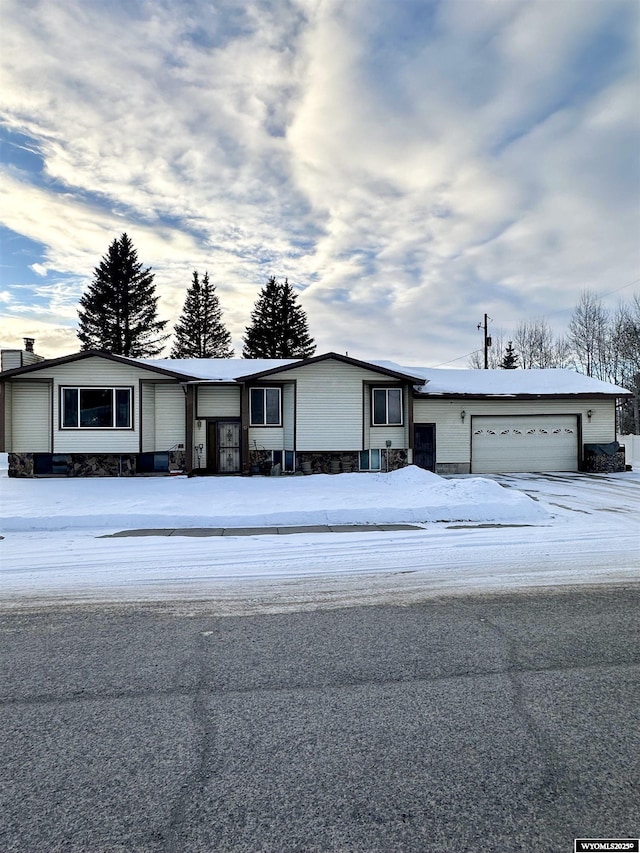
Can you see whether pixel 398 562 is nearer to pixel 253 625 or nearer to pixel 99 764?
pixel 253 625

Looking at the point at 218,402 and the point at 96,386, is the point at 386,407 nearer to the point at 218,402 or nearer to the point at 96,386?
the point at 218,402

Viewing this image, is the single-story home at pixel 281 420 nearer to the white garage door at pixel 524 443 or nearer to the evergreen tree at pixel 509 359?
the white garage door at pixel 524 443

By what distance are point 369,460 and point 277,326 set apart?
87.9 feet

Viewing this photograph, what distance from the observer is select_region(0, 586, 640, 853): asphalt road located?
2.00 metres

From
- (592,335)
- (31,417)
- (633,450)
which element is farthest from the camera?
(592,335)


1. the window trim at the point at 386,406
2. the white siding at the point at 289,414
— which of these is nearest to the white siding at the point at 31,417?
the white siding at the point at 289,414

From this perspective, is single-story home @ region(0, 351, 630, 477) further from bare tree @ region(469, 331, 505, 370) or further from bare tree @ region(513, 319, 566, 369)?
bare tree @ region(469, 331, 505, 370)

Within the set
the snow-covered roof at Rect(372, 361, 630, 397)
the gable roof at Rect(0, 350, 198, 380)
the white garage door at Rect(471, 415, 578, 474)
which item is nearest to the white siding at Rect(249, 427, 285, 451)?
the gable roof at Rect(0, 350, 198, 380)

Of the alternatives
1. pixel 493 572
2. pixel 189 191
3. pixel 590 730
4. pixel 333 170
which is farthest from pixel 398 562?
pixel 189 191

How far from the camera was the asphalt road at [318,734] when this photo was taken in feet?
6.57

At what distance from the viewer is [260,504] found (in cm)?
1084

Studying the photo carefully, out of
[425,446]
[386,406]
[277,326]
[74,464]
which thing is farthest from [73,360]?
[277,326]

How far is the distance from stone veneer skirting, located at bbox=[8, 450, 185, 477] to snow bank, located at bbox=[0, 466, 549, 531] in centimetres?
268

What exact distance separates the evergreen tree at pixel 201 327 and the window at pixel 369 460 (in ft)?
92.4
